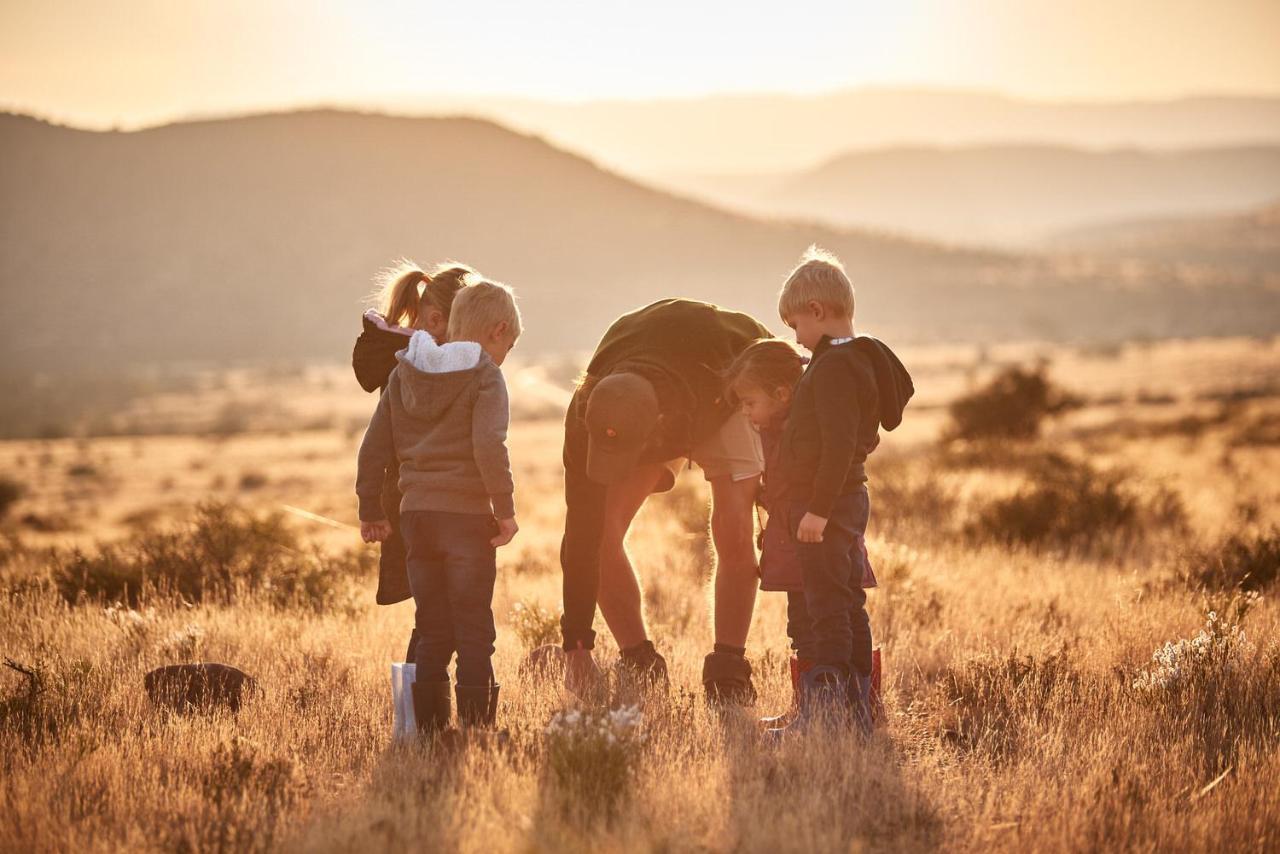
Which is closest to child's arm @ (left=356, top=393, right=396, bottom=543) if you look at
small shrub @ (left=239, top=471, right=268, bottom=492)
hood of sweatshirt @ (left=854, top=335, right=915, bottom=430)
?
hood of sweatshirt @ (left=854, top=335, right=915, bottom=430)

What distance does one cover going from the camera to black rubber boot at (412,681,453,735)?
14.9ft

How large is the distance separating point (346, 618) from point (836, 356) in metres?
3.47

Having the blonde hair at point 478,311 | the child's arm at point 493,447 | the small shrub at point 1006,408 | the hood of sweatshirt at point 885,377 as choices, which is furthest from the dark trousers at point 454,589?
the small shrub at point 1006,408

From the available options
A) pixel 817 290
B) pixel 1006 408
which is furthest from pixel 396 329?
pixel 1006 408

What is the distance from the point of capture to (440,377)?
4613 millimetres

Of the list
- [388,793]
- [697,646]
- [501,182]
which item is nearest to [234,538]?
[697,646]

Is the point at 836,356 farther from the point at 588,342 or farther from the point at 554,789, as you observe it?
the point at 588,342

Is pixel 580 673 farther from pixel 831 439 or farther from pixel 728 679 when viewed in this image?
pixel 831 439

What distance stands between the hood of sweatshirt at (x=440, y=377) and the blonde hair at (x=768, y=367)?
103 centimetres

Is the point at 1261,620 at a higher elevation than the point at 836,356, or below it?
below

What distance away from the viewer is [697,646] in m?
6.04

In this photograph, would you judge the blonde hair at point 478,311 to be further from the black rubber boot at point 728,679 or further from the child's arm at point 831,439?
the black rubber boot at point 728,679

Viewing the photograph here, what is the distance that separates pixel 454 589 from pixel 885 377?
6.18 ft

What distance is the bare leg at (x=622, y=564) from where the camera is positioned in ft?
17.4
